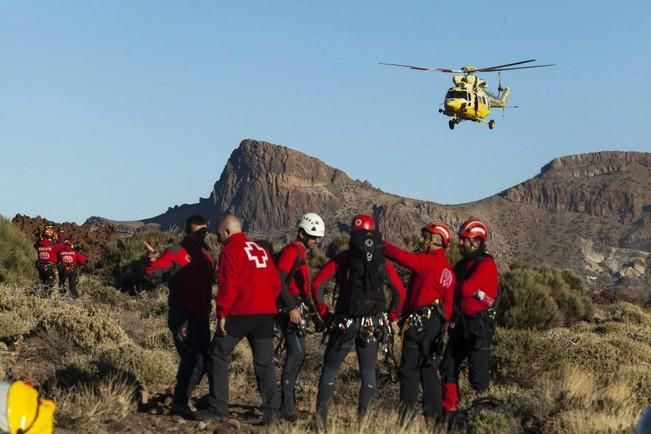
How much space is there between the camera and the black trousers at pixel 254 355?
9430mm

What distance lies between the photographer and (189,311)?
10.2 m

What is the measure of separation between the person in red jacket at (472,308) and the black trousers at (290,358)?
144 cm

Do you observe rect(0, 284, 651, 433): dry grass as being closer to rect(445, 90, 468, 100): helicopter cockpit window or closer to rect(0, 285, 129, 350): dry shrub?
rect(0, 285, 129, 350): dry shrub

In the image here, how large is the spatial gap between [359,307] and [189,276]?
1.72 meters

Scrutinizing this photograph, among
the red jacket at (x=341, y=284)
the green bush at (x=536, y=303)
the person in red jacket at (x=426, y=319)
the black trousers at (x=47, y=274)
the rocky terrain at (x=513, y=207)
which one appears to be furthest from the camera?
the rocky terrain at (x=513, y=207)

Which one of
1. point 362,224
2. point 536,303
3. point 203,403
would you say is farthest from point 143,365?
point 536,303

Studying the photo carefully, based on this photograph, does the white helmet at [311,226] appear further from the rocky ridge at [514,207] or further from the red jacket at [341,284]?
the rocky ridge at [514,207]

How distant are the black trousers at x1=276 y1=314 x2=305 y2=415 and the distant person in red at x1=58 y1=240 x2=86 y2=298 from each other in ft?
37.4

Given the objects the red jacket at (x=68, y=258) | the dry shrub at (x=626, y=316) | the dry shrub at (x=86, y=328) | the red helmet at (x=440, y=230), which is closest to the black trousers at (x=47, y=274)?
the red jacket at (x=68, y=258)

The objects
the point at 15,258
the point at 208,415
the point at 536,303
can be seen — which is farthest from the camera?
the point at 15,258

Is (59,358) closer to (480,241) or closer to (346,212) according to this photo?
(480,241)

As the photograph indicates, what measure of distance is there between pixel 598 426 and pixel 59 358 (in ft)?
22.5

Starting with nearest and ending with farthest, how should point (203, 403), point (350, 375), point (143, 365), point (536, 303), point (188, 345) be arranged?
point (188, 345)
point (203, 403)
point (143, 365)
point (350, 375)
point (536, 303)

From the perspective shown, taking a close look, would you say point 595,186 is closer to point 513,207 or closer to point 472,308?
point 513,207
